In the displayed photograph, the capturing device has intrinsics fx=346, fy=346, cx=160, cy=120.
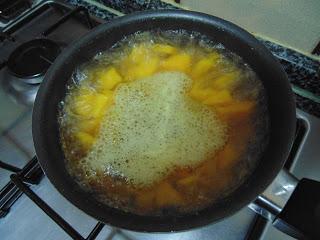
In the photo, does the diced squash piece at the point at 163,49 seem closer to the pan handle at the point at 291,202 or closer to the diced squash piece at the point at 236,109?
the diced squash piece at the point at 236,109

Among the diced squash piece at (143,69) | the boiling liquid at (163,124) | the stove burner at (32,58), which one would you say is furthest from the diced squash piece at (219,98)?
the stove burner at (32,58)

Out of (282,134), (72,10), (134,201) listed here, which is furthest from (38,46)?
(282,134)

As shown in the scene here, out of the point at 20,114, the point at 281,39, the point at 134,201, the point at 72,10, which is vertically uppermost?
the point at 281,39

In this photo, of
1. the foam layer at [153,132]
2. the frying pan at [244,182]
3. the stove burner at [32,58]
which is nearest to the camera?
the frying pan at [244,182]

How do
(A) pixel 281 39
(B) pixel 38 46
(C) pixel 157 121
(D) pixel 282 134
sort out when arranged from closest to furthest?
(D) pixel 282 134
(C) pixel 157 121
(A) pixel 281 39
(B) pixel 38 46

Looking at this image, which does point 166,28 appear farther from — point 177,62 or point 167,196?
point 167,196

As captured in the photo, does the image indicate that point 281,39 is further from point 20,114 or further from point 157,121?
point 20,114

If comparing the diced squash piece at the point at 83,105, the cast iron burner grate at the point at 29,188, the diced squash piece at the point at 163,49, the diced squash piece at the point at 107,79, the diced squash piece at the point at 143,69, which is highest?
the diced squash piece at the point at 163,49

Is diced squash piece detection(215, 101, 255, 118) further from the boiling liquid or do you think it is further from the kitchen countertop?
the kitchen countertop
